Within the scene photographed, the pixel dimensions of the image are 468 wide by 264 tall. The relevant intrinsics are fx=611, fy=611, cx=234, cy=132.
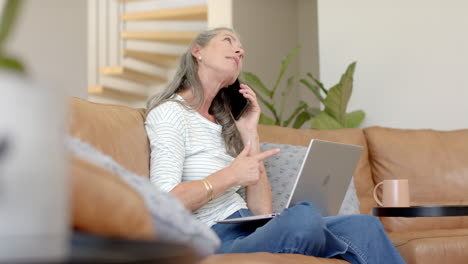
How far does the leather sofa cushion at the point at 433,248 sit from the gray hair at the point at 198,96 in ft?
2.37

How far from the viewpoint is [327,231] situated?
1765 millimetres

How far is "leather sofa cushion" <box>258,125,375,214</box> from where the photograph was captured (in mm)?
2750

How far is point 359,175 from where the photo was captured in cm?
292

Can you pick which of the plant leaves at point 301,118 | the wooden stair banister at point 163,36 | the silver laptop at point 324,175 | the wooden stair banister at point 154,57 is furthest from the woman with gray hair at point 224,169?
the wooden stair banister at point 154,57

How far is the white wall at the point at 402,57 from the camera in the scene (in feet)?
12.3

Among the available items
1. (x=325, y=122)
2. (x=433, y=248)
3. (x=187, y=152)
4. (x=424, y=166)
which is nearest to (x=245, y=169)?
(x=187, y=152)

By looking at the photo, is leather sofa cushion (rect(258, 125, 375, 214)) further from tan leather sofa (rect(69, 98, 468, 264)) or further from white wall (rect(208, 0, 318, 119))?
white wall (rect(208, 0, 318, 119))

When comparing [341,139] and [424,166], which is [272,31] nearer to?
[341,139]

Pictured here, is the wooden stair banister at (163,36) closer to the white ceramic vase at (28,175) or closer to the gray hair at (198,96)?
the gray hair at (198,96)

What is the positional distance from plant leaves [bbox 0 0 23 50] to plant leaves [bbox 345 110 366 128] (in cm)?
341

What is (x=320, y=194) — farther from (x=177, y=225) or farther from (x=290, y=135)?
(x=177, y=225)

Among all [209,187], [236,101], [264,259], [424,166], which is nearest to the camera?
[264,259]

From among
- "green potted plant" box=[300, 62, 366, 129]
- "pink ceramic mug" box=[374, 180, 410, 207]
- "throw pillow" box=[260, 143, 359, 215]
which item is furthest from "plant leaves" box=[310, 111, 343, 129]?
"pink ceramic mug" box=[374, 180, 410, 207]

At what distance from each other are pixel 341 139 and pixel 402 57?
124cm
